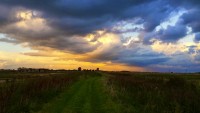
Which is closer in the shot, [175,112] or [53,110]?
[175,112]

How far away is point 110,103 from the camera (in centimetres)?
2248

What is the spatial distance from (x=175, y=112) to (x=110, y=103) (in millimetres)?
6200

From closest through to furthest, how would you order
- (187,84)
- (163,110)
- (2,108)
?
(2,108)
(163,110)
(187,84)

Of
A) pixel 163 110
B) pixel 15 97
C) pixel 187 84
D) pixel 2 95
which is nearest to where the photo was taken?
pixel 163 110

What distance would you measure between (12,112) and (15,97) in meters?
4.06

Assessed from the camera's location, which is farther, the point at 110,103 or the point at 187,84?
the point at 187,84

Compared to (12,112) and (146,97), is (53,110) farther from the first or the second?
(146,97)

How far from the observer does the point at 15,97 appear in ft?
71.0

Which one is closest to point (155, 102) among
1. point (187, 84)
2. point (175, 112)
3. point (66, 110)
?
point (175, 112)

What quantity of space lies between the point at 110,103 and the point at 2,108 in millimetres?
8443

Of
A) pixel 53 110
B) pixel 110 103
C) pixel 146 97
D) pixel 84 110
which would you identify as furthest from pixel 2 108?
pixel 146 97

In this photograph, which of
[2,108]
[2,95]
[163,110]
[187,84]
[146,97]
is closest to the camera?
[2,108]

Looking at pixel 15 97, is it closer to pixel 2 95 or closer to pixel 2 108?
pixel 2 95

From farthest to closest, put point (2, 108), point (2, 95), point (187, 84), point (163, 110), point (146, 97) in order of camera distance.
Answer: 1. point (187, 84)
2. point (146, 97)
3. point (2, 95)
4. point (163, 110)
5. point (2, 108)
